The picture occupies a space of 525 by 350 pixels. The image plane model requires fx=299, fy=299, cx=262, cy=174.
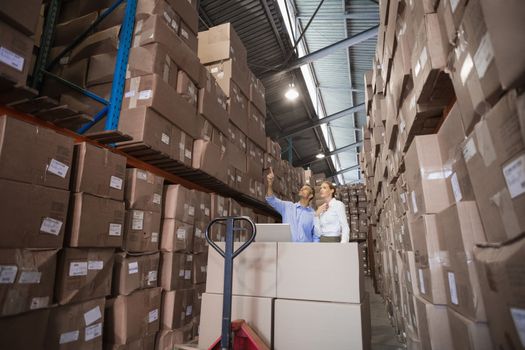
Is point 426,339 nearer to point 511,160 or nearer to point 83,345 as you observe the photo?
point 511,160

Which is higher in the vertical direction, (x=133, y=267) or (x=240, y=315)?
(x=133, y=267)

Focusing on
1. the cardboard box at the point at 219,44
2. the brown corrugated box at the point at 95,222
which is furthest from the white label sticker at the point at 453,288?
the cardboard box at the point at 219,44

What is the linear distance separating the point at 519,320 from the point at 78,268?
2.25 meters

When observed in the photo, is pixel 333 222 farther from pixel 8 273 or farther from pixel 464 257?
pixel 8 273

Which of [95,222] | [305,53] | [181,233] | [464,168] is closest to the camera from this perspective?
[464,168]

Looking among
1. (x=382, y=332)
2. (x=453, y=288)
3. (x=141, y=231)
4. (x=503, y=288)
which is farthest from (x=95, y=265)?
(x=382, y=332)

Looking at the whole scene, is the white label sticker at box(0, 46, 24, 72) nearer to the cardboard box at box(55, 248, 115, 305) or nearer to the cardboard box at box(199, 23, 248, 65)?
the cardboard box at box(55, 248, 115, 305)

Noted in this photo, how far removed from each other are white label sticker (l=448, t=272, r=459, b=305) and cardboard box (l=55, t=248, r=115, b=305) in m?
2.14

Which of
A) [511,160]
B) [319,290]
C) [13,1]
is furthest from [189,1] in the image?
[511,160]

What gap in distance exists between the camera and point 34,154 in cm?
174

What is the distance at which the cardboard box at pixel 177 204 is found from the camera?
2.96 m

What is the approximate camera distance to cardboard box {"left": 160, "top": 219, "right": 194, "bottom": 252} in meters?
2.89

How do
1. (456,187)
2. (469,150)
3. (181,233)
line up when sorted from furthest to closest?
(181,233), (456,187), (469,150)

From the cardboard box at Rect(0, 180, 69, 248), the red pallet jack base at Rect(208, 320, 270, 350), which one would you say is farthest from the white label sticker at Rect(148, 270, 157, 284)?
the red pallet jack base at Rect(208, 320, 270, 350)
